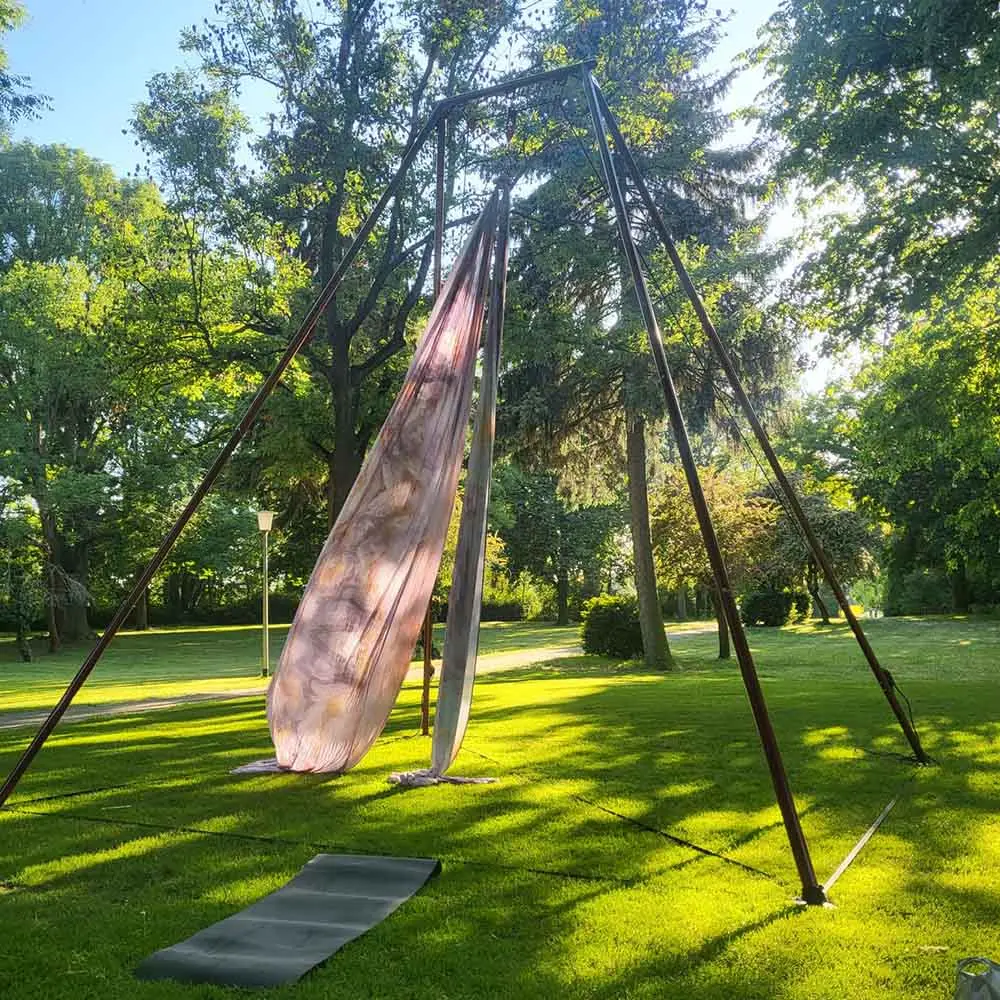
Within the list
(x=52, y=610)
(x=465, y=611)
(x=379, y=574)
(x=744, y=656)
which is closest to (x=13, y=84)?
(x=379, y=574)

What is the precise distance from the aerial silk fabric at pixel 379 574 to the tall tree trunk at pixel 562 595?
3241 cm

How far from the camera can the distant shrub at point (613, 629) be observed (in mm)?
21172

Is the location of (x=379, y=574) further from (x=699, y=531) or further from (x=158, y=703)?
(x=699, y=531)

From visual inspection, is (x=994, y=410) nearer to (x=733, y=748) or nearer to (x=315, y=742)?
(x=733, y=748)

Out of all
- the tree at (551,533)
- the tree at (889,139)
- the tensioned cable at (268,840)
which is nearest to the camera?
the tensioned cable at (268,840)

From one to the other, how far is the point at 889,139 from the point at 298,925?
9447 millimetres

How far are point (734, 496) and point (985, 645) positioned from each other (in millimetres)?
7678

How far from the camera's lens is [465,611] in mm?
5945

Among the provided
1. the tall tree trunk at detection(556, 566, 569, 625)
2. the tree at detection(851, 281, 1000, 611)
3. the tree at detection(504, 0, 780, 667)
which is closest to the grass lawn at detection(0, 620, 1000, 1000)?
the tree at detection(851, 281, 1000, 611)

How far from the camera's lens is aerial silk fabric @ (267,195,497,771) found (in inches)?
221

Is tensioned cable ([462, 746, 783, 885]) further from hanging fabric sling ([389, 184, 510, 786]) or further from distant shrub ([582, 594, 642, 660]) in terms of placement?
distant shrub ([582, 594, 642, 660])

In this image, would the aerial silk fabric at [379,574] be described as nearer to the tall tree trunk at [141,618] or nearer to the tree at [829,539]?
the tree at [829,539]

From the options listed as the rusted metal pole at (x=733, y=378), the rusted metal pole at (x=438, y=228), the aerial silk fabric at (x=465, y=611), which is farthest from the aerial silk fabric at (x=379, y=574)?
the rusted metal pole at (x=733, y=378)

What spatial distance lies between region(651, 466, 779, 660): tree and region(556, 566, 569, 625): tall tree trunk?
1796cm
